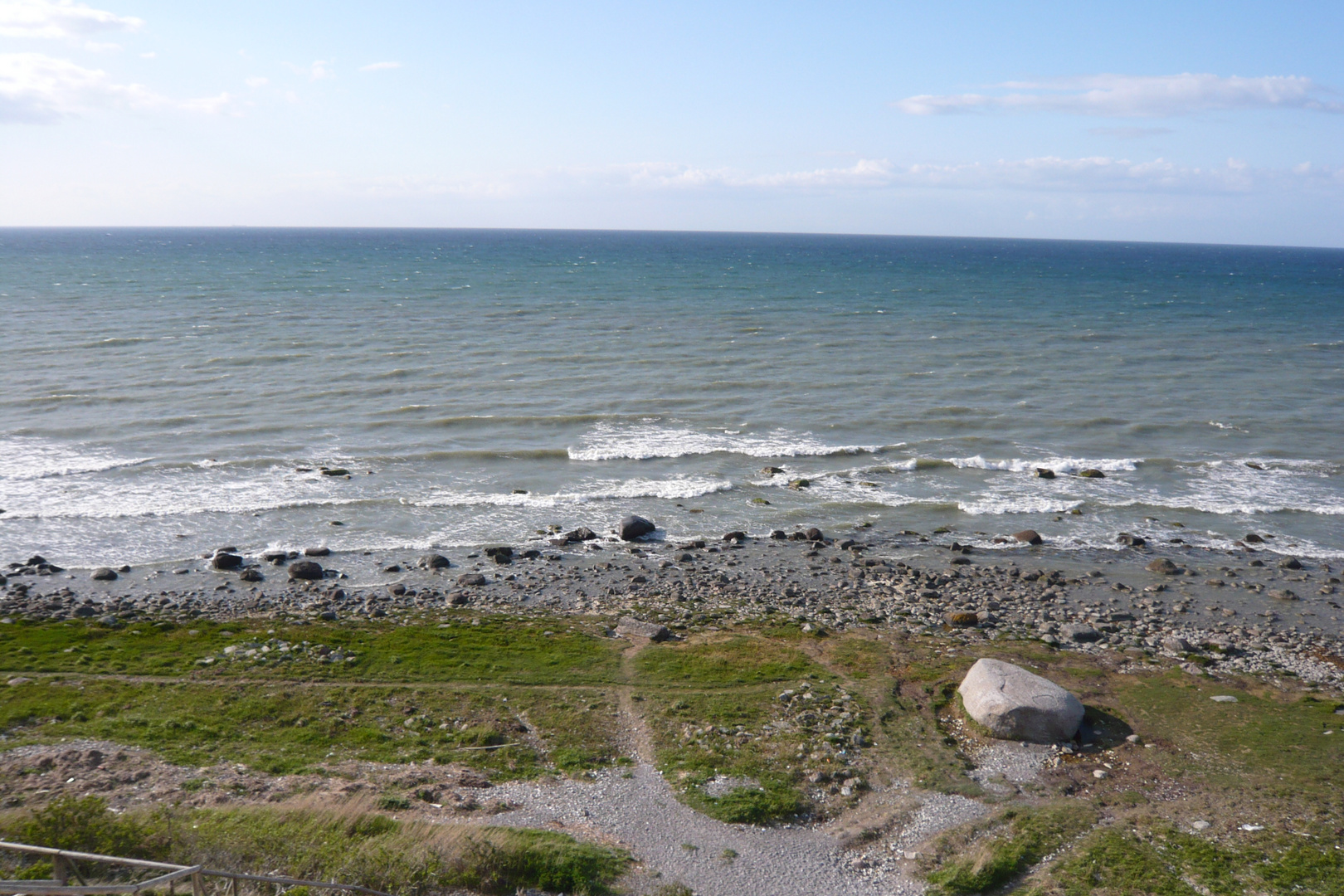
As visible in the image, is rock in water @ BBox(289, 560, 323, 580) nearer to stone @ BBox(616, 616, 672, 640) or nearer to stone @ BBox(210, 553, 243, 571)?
stone @ BBox(210, 553, 243, 571)

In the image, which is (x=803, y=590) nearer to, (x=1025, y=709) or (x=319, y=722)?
(x=1025, y=709)

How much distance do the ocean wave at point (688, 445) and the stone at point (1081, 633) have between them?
47.3ft

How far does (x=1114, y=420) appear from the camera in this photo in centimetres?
3703

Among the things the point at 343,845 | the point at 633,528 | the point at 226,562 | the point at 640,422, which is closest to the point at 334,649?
the point at 226,562

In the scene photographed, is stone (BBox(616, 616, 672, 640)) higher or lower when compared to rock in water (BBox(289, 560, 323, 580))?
lower

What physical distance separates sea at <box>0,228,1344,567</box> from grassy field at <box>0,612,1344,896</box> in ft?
23.1

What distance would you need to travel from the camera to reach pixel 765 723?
571 inches

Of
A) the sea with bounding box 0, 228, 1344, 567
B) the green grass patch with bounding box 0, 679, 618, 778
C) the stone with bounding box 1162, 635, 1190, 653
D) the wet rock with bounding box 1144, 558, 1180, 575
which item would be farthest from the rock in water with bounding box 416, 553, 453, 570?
the wet rock with bounding box 1144, 558, 1180, 575

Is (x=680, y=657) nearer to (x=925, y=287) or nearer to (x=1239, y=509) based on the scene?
(x=1239, y=509)

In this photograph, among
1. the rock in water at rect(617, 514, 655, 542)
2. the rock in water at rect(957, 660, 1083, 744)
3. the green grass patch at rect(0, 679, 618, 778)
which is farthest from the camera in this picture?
the rock in water at rect(617, 514, 655, 542)

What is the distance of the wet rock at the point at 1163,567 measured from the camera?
2219cm

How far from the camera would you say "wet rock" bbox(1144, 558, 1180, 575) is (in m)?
22.2

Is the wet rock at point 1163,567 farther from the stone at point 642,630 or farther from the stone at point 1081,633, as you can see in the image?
the stone at point 642,630

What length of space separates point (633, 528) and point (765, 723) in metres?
10.3
